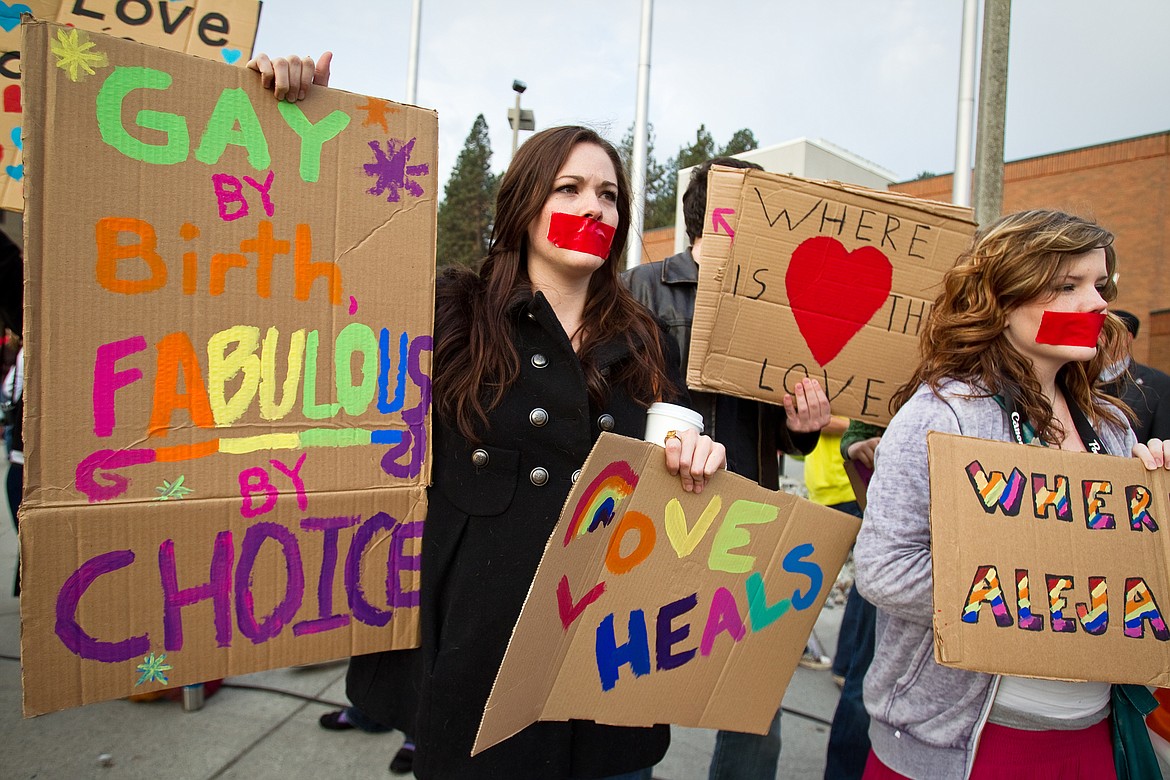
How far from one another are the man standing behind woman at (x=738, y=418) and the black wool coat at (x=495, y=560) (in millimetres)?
452

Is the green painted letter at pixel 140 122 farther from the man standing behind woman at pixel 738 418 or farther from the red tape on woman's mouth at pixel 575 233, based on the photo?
the man standing behind woman at pixel 738 418

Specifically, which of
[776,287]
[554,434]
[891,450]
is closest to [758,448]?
[776,287]

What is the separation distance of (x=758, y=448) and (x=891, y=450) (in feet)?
1.94

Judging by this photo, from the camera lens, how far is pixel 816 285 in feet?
5.82

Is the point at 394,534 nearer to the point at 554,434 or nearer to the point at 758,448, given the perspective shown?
the point at 554,434

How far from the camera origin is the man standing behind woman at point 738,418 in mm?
1783

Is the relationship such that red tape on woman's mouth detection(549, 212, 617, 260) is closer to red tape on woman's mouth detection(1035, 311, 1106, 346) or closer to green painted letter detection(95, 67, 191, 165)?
green painted letter detection(95, 67, 191, 165)

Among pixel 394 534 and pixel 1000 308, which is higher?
pixel 1000 308

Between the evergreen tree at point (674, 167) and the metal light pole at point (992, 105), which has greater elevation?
the evergreen tree at point (674, 167)

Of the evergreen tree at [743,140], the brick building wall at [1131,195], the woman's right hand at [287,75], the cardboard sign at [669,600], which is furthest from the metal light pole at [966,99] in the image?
the evergreen tree at [743,140]

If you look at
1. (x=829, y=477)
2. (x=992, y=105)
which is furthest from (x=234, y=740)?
(x=992, y=105)

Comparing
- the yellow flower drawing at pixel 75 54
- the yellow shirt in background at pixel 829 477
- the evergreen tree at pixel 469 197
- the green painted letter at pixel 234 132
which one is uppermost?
the evergreen tree at pixel 469 197

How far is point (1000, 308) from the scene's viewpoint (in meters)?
1.46

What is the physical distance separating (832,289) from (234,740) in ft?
A: 8.29
